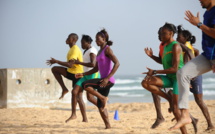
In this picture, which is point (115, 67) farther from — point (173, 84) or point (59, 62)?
point (59, 62)

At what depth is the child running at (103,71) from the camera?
21.1 feet

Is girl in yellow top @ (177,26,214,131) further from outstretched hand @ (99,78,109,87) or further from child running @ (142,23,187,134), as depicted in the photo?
outstretched hand @ (99,78,109,87)

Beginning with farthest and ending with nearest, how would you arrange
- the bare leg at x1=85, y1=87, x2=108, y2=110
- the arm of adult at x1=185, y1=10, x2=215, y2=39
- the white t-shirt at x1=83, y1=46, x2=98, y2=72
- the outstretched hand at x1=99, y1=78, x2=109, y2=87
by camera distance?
the white t-shirt at x1=83, y1=46, x2=98, y2=72 < the bare leg at x1=85, y1=87, x2=108, y2=110 < the outstretched hand at x1=99, y1=78, x2=109, y2=87 < the arm of adult at x1=185, y1=10, x2=215, y2=39

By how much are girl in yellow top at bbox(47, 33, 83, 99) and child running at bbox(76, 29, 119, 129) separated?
4.74ft

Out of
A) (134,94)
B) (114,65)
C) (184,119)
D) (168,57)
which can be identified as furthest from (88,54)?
(134,94)

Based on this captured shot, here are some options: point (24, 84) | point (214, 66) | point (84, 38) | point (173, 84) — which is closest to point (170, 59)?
point (173, 84)

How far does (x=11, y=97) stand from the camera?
1284cm

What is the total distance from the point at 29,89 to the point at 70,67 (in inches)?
214

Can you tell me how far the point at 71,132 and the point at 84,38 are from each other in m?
2.58

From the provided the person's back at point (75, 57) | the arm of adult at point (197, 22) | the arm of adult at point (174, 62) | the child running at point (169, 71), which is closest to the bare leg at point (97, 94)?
the child running at point (169, 71)

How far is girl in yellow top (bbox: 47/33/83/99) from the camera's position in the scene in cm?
816

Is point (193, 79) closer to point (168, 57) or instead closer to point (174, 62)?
point (168, 57)

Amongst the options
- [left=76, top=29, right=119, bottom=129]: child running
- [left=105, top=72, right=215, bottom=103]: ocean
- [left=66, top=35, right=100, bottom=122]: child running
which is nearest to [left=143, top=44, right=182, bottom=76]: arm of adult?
[left=76, top=29, right=119, bottom=129]: child running

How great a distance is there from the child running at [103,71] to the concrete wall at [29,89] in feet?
22.3
